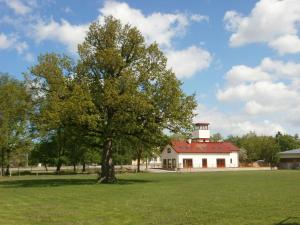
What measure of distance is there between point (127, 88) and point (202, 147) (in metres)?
77.7

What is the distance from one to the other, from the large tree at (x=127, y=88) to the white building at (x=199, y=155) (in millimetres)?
65873

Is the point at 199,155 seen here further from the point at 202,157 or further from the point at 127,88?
the point at 127,88

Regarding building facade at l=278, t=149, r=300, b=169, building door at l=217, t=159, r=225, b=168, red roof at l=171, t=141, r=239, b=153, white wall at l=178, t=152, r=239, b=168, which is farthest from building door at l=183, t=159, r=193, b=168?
building facade at l=278, t=149, r=300, b=169

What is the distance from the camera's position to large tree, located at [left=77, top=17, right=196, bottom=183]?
4612 centimetres

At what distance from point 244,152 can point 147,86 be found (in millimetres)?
101950

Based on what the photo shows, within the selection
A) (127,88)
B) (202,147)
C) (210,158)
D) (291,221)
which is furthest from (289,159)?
(291,221)

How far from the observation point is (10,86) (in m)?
78.5

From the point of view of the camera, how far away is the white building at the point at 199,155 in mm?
117062

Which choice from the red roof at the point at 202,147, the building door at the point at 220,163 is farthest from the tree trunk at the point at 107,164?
the building door at the point at 220,163

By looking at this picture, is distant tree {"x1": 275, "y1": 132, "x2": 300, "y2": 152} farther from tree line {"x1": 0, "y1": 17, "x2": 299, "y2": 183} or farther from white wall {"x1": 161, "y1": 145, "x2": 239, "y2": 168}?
tree line {"x1": 0, "y1": 17, "x2": 299, "y2": 183}

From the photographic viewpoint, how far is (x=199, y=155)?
118875 mm

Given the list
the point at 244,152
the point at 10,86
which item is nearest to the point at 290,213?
the point at 10,86

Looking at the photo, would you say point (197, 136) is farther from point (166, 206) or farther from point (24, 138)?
point (166, 206)

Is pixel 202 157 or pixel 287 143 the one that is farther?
pixel 287 143
